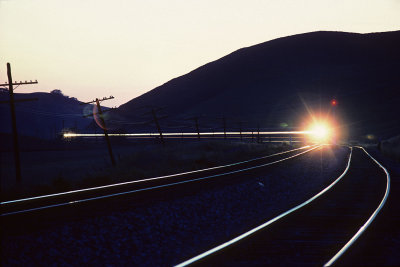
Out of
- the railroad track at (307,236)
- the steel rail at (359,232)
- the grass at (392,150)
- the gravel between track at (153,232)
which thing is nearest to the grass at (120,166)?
the gravel between track at (153,232)

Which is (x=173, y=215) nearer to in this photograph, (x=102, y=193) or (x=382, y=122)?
(x=102, y=193)

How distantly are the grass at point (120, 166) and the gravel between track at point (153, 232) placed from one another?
561cm

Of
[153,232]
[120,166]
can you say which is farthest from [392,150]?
[153,232]

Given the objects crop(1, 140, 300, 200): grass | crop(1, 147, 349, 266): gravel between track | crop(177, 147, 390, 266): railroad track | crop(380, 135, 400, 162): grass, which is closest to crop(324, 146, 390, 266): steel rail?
crop(177, 147, 390, 266): railroad track

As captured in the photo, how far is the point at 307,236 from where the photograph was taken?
734 centimetres

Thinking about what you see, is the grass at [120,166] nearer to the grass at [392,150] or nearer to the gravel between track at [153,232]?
the gravel between track at [153,232]

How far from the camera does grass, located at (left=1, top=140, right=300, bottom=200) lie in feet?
50.7

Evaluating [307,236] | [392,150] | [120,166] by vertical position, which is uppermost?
[120,166]

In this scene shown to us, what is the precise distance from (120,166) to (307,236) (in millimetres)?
21155

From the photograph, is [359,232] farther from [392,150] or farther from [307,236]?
[392,150]

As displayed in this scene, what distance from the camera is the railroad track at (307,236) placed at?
5930mm

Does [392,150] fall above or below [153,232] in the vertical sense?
below

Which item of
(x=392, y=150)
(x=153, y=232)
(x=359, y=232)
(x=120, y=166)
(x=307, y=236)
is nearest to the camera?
(x=359, y=232)

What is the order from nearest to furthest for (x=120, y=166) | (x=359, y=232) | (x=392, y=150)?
(x=359, y=232)
(x=120, y=166)
(x=392, y=150)
